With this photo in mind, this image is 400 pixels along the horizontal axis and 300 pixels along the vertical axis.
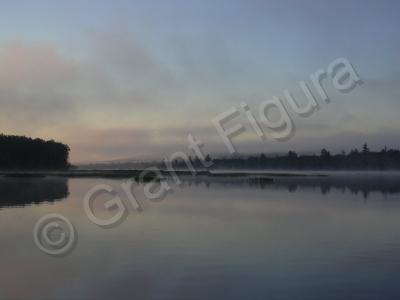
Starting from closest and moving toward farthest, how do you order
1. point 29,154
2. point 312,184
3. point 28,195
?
point 28,195 < point 312,184 < point 29,154

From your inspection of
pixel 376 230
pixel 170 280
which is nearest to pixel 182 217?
pixel 376 230

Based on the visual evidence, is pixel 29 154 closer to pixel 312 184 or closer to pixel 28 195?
pixel 312 184

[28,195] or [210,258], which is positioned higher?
[28,195]

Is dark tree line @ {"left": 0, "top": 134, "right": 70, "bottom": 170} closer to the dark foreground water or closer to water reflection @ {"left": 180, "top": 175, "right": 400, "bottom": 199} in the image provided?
water reflection @ {"left": 180, "top": 175, "right": 400, "bottom": 199}

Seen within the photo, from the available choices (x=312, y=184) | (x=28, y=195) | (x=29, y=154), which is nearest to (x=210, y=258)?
(x=28, y=195)

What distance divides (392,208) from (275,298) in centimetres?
2342

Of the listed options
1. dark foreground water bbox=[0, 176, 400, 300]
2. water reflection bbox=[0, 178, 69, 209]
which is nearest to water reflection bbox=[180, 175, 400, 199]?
water reflection bbox=[0, 178, 69, 209]

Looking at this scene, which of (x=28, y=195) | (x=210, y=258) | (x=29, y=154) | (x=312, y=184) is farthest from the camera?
(x=29, y=154)

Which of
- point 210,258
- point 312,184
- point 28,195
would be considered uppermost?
point 312,184

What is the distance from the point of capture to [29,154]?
13650 centimetres

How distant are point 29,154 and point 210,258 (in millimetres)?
129093

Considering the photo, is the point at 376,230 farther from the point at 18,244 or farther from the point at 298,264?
the point at 18,244

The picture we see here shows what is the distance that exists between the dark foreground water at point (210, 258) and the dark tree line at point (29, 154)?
364 ft

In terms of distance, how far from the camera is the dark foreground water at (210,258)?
39.8 ft
